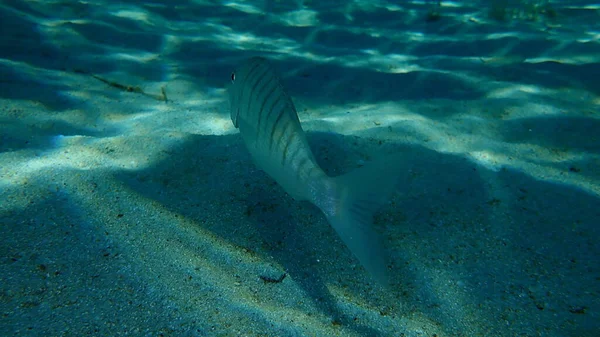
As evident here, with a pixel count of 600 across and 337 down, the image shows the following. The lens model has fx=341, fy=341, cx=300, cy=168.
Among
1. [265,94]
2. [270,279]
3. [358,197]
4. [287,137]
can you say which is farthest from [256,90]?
[270,279]

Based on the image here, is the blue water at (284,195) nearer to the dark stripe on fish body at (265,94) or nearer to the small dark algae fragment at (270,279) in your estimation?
the small dark algae fragment at (270,279)

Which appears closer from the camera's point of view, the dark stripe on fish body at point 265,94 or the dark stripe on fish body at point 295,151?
the dark stripe on fish body at point 295,151

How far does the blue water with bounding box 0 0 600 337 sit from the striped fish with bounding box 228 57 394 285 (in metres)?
0.20

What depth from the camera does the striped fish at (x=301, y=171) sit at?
138 cm

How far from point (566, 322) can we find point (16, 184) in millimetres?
3250

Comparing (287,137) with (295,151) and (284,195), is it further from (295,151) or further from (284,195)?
(284,195)

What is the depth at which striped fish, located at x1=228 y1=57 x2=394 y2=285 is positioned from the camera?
4.52ft

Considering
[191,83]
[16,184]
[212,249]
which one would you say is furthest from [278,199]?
[191,83]

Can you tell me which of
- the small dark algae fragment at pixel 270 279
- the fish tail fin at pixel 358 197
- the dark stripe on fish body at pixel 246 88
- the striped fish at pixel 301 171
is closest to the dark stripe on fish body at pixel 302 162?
the striped fish at pixel 301 171

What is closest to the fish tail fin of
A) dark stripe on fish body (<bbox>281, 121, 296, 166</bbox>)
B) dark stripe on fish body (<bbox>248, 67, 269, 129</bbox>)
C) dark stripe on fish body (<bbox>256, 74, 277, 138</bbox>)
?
dark stripe on fish body (<bbox>281, 121, 296, 166</bbox>)

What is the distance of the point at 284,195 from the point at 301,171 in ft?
3.08

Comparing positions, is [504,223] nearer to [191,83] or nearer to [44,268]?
[44,268]

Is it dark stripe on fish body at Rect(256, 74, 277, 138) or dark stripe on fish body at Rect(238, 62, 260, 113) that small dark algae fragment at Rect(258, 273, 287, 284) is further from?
dark stripe on fish body at Rect(238, 62, 260, 113)

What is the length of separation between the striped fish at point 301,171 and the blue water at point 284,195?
0.20 metres
